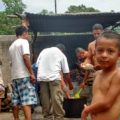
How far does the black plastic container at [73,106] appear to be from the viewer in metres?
9.43

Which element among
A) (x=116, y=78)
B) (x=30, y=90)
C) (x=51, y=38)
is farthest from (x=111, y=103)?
(x=51, y=38)

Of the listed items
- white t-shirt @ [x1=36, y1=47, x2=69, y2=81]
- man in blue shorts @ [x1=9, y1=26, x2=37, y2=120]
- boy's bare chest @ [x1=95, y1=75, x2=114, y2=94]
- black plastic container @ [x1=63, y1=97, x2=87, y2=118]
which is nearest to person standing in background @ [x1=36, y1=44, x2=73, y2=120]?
white t-shirt @ [x1=36, y1=47, x2=69, y2=81]

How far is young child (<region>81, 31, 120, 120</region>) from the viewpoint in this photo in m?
3.43

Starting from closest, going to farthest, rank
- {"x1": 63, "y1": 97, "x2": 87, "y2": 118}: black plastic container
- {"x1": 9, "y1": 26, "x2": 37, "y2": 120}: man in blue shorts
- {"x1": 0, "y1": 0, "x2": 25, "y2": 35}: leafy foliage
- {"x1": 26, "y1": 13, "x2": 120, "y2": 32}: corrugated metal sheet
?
{"x1": 9, "y1": 26, "x2": 37, "y2": 120}: man in blue shorts
{"x1": 63, "y1": 97, "x2": 87, "y2": 118}: black plastic container
{"x1": 26, "y1": 13, "x2": 120, "y2": 32}: corrugated metal sheet
{"x1": 0, "y1": 0, "x2": 25, "y2": 35}: leafy foliage

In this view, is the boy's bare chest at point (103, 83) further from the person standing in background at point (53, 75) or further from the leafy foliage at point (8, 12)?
the leafy foliage at point (8, 12)

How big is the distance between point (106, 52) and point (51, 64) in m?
5.26

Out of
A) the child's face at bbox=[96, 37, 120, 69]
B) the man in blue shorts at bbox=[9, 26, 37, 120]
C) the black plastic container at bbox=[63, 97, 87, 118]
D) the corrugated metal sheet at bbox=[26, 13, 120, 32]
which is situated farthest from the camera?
the corrugated metal sheet at bbox=[26, 13, 120, 32]

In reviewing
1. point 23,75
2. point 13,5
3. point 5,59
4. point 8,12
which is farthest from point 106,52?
point 13,5

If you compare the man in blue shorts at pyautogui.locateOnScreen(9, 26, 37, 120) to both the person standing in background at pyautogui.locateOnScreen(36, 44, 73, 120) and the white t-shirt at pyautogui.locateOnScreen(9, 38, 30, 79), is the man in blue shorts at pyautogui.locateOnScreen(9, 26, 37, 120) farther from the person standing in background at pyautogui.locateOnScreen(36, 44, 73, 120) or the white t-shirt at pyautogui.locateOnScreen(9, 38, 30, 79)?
the person standing in background at pyautogui.locateOnScreen(36, 44, 73, 120)

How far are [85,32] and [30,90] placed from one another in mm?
6023

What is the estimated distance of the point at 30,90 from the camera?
297 inches

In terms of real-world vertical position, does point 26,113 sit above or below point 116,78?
below

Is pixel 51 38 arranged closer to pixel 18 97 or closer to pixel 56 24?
pixel 56 24

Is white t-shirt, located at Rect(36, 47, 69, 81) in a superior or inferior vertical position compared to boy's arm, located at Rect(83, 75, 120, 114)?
inferior
